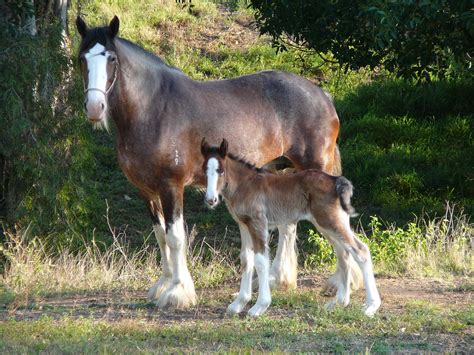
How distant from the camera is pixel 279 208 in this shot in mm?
8836

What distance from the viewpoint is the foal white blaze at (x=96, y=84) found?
337 inches

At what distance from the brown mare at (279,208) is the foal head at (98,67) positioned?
1028 millimetres

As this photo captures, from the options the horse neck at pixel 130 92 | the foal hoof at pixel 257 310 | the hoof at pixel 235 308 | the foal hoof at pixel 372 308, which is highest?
the horse neck at pixel 130 92

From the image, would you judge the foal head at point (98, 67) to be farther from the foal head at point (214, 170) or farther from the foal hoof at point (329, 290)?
the foal hoof at point (329, 290)

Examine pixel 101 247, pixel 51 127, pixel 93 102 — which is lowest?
pixel 101 247

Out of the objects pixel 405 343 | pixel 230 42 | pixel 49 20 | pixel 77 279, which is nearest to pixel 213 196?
pixel 405 343

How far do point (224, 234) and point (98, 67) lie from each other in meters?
6.33

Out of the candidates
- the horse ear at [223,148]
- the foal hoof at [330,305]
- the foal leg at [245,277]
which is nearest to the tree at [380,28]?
the horse ear at [223,148]

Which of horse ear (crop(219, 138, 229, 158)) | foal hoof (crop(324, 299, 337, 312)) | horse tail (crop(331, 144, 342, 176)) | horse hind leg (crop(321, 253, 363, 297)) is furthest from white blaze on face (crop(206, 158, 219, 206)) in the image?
horse tail (crop(331, 144, 342, 176))

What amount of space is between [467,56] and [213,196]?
20.6 feet

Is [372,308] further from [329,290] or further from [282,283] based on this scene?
[282,283]

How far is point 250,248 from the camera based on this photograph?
30.2 ft

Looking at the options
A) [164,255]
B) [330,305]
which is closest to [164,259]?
[164,255]

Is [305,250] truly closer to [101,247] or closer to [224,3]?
[101,247]
